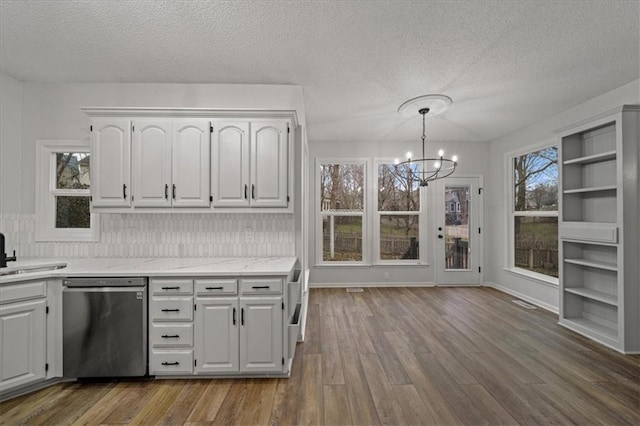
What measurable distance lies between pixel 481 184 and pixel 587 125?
2.34 m

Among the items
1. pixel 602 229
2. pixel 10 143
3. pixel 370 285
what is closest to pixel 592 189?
pixel 602 229

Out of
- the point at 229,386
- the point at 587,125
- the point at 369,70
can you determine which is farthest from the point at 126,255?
the point at 587,125

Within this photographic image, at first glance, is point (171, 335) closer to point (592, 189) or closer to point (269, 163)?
point (269, 163)

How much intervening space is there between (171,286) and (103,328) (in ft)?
2.08

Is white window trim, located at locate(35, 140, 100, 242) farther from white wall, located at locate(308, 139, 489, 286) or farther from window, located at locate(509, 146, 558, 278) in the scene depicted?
window, located at locate(509, 146, 558, 278)

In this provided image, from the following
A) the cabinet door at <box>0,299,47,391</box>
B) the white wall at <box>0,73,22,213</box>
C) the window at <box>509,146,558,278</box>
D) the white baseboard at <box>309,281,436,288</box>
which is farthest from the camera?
the white baseboard at <box>309,281,436,288</box>

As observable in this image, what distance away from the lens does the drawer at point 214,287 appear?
2.40m

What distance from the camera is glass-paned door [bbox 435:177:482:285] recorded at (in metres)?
5.48

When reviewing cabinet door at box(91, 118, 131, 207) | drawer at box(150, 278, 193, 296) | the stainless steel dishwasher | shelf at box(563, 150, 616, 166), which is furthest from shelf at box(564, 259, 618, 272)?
cabinet door at box(91, 118, 131, 207)

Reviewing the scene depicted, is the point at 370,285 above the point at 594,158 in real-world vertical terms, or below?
below

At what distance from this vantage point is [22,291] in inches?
87.9

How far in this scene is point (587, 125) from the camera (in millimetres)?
3209

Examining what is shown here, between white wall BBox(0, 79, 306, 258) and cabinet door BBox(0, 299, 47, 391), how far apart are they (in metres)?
0.91

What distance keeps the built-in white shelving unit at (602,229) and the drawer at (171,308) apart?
162 inches
